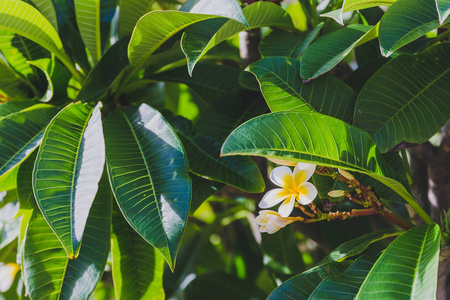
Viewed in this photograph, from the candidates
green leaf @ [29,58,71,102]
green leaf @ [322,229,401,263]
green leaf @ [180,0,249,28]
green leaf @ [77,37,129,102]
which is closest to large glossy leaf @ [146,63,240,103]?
green leaf @ [77,37,129,102]

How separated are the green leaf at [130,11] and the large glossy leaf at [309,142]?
486mm

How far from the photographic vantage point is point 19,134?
0.81 m

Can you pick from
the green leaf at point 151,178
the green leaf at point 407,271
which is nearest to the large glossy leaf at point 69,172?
the green leaf at point 151,178

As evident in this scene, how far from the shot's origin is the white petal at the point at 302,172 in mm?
661

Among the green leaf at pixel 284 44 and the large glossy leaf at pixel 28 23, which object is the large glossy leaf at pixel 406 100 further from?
the large glossy leaf at pixel 28 23

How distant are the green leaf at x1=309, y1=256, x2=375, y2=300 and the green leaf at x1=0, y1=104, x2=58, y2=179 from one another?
1.62ft

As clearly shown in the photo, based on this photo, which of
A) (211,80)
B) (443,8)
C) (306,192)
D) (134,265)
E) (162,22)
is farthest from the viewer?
(211,80)

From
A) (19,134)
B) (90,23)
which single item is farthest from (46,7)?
(19,134)

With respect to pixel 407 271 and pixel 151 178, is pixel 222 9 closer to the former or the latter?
pixel 151 178

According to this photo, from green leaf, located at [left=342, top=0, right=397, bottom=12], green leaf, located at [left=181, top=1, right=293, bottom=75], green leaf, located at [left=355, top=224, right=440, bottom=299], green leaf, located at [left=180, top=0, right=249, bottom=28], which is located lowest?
green leaf, located at [left=355, top=224, right=440, bottom=299]

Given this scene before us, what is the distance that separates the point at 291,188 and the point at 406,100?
0.23 m

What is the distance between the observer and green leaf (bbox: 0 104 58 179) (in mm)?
772

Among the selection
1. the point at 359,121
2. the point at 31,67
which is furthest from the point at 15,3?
the point at 359,121

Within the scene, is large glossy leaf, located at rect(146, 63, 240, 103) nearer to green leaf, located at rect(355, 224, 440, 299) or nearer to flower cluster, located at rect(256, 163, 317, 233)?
flower cluster, located at rect(256, 163, 317, 233)
